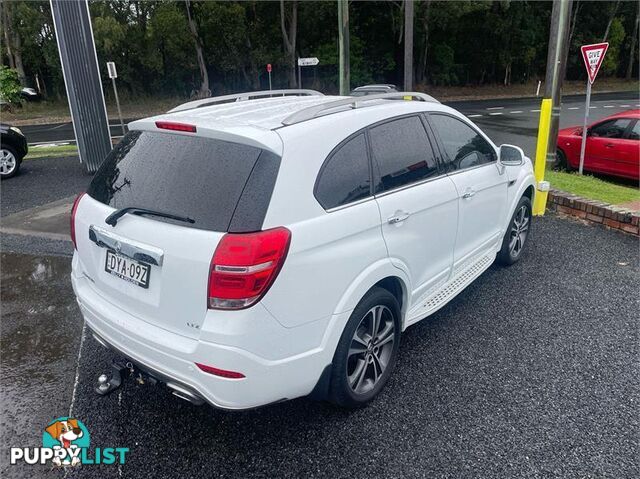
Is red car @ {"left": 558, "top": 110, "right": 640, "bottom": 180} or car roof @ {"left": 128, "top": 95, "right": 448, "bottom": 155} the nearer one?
car roof @ {"left": 128, "top": 95, "right": 448, "bottom": 155}

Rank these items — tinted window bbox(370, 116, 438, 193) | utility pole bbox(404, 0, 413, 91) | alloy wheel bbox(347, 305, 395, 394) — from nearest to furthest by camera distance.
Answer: alloy wheel bbox(347, 305, 395, 394)
tinted window bbox(370, 116, 438, 193)
utility pole bbox(404, 0, 413, 91)

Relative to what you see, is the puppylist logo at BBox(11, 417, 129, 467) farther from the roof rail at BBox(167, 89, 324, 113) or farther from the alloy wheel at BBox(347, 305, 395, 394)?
the roof rail at BBox(167, 89, 324, 113)

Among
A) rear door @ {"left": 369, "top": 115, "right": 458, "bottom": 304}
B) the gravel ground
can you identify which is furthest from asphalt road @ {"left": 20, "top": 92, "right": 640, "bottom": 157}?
rear door @ {"left": 369, "top": 115, "right": 458, "bottom": 304}

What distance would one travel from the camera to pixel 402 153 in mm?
3064

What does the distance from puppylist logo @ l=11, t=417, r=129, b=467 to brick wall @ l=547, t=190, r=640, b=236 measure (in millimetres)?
5759

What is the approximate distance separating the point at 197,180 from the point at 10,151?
929 centimetres

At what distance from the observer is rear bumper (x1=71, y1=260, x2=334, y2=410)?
2154 mm

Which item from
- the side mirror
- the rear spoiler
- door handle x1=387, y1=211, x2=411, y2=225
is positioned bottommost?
door handle x1=387, y1=211, x2=411, y2=225

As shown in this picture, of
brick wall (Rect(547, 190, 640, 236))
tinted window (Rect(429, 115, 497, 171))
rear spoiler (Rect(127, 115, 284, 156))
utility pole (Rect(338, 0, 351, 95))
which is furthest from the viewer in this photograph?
utility pole (Rect(338, 0, 351, 95))

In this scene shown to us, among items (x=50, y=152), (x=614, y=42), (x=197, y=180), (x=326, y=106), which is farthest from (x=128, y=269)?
(x=614, y=42)

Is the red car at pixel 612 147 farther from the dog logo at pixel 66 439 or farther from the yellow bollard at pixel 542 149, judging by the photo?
the dog logo at pixel 66 439

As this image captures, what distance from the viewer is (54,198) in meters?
8.12

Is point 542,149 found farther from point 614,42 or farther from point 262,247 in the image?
point 614,42

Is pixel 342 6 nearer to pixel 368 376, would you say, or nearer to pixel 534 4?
pixel 368 376
